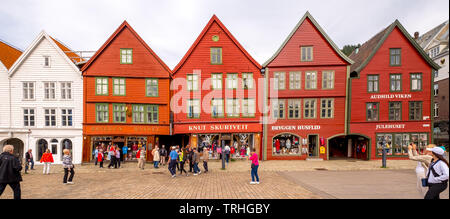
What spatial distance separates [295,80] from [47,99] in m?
24.3

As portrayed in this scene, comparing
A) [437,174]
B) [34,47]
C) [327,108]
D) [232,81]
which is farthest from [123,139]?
[437,174]

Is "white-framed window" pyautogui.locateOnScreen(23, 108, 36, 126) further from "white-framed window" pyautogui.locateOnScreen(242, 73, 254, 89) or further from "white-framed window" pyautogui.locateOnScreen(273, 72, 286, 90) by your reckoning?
"white-framed window" pyautogui.locateOnScreen(273, 72, 286, 90)

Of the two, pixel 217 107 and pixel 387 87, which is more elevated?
pixel 387 87

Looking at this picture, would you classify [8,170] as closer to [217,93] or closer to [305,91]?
[217,93]

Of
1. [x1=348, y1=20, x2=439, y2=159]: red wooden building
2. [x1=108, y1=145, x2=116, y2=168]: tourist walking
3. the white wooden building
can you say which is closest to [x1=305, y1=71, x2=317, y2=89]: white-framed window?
[x1=348, y1=20, x2=439, y2=159]: red wooden building

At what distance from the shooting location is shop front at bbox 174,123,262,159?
19203 millimetres

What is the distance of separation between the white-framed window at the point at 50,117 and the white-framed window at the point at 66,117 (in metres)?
0.82

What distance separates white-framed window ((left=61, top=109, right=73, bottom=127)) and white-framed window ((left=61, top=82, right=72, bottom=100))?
127 centimetres

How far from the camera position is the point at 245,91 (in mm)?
19375

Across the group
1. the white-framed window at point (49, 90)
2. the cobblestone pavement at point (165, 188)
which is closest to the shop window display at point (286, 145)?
the cobblestone pavement at point (165, 188)

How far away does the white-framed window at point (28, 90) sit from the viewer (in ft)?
60.3

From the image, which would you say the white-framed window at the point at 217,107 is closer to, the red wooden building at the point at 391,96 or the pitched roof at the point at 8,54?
the red wooden building at the point at 391,96

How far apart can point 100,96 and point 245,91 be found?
1417 cm

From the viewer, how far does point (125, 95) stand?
18828 mm
